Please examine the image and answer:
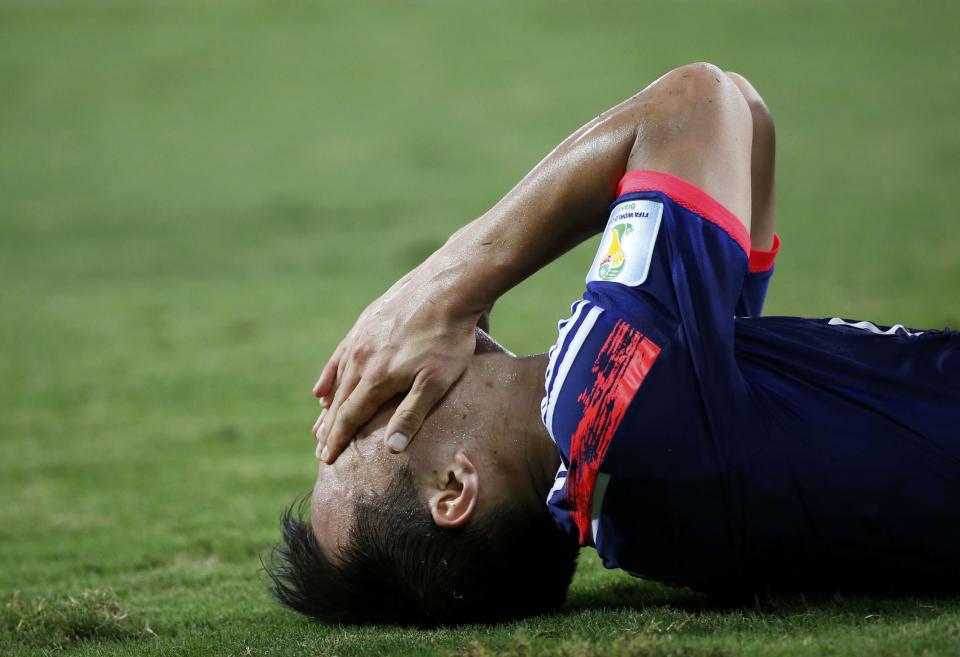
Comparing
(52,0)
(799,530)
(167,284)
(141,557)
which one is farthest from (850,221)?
(52,0)

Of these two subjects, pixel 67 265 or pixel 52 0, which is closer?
pixel 67 265

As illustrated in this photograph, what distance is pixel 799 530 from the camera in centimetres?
276

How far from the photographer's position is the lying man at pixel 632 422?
2715mm

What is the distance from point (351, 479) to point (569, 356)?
657mm

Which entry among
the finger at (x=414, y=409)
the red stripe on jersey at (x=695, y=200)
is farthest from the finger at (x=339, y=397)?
the red stripe on jersey at (x=695, y=200)

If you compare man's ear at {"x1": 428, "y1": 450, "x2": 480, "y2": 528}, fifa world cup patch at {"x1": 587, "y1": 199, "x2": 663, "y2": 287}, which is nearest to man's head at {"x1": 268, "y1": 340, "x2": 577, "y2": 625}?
man's ear at {"x1": 428, "y1": 450, "x2": 480, "y2": 528}

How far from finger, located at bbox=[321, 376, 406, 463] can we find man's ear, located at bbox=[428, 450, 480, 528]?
24cm

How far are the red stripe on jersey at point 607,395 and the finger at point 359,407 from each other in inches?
20.6

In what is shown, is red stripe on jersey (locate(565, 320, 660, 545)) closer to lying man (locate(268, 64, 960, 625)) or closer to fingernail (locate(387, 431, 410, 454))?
lying man (locate(268, 64, 960, 625))

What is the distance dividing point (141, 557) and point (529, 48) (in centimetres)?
1983

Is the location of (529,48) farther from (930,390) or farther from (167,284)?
(930,390)

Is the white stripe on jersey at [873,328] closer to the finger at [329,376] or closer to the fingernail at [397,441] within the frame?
the fingernail at [397,441]

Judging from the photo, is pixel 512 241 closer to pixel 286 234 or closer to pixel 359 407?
pixel 359 407

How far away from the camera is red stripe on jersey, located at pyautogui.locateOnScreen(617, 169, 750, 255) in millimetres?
2803
